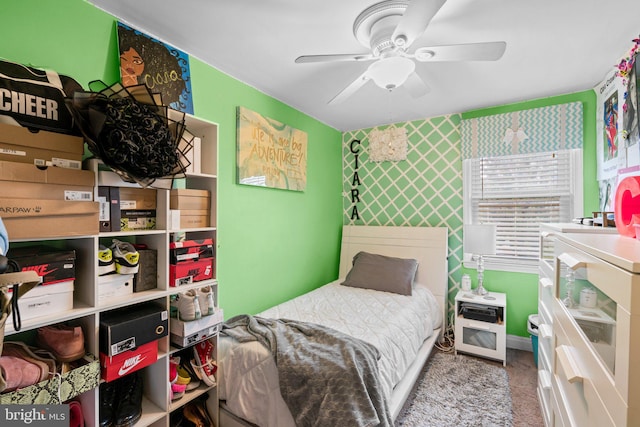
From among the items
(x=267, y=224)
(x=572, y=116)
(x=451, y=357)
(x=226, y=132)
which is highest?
(x=572, y=116)

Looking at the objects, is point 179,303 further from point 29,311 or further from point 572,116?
point 572,116

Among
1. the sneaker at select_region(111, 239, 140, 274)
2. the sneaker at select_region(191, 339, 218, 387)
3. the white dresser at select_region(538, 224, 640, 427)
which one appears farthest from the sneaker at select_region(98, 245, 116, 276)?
the white dresser at select_region(538, 224, 640, 427)

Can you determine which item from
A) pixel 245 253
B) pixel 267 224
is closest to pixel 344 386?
pixel 245 253

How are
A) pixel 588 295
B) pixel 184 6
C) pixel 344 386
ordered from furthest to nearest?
pixel 184 6, pixel 344 386, pixel 588 295

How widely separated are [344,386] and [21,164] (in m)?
1.65

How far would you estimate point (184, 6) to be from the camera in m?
1.58

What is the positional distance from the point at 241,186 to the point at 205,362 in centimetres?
130

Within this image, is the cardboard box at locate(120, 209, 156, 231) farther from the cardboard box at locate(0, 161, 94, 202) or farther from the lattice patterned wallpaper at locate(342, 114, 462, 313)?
the lattice patterned wallpaper at locate(342, 114, 462, 313)

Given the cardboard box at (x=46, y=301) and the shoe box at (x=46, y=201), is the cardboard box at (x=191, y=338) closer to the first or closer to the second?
the cardboard box at (x=46, y=301)

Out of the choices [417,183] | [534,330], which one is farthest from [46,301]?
[534,330]

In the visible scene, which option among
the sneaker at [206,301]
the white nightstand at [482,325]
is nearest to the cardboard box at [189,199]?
the sneaker at [206,301]

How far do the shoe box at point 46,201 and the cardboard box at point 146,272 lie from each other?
309mm

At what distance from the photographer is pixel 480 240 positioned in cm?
278

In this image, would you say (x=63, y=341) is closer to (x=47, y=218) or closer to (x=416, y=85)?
(x=47, y=218)
